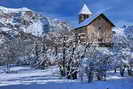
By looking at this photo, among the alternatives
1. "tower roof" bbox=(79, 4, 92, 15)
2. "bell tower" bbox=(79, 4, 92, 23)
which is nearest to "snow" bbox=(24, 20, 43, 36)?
"bell tower" bbox=(79, 4, 92, 23)

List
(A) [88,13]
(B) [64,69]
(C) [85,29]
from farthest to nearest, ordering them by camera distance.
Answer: (A) [88,13] → (C) [85,29] → (B) [64,69]

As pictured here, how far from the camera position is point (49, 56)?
85.5ft

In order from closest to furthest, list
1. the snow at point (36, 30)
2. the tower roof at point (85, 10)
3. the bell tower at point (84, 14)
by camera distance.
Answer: the snow at point (36, 30), the bell tower at point (84, 14), the tower roof at point (85, 10)

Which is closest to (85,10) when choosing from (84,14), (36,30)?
(84,14)

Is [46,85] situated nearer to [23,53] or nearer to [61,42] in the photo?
[61,42]

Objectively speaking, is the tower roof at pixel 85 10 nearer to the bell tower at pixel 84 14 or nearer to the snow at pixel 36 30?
the bell tower at pixel 84 14

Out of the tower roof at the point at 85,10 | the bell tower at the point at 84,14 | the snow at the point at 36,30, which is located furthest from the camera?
the tower roof at the point at 85,10

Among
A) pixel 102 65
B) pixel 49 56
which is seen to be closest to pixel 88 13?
pixel 49 56

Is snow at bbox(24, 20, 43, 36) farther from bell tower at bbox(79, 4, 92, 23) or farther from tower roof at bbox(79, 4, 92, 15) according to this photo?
tower roof at bbox(79, 4, 92, 15)

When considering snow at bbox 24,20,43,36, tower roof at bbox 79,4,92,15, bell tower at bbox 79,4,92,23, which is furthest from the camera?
tower roof at bbox 79,4,92,15

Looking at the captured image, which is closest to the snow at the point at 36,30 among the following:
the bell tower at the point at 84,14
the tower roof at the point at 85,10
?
the bell tower at the point at 84,14

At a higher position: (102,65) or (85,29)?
(85,29)

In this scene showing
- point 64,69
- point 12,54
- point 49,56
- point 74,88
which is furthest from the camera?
point 12,54

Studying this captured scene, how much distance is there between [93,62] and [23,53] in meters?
29.8
